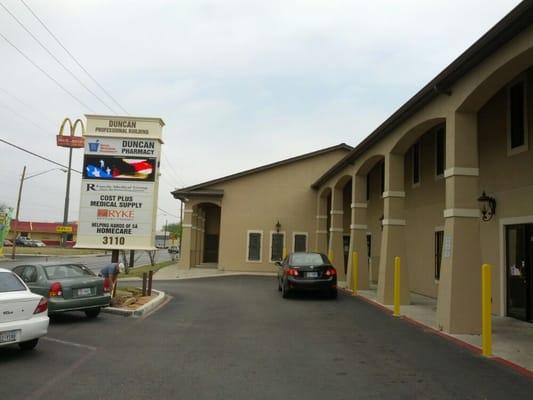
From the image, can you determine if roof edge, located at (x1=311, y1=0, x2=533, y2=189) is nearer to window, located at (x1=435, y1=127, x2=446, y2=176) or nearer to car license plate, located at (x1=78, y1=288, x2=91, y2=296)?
window, located at (x1=435, y1=127, x2=446, y2=176)

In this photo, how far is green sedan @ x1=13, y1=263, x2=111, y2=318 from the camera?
10945 mm

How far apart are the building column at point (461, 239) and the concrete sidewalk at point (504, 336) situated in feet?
1.43

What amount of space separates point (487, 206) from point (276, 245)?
19.3 meters

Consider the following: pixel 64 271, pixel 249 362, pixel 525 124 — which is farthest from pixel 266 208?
pixel 249 362

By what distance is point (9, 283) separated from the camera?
819cm

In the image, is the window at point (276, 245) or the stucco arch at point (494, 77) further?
the window at point (276, 245)

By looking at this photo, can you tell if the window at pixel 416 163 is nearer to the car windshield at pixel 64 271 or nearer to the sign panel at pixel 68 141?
the car windshield at pixel 64 271

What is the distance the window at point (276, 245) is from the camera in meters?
31.7

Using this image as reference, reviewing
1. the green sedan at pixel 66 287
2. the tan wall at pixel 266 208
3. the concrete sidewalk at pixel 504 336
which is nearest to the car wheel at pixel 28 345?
the green sedan at pixel 66 287

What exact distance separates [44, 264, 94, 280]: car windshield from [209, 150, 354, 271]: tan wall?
19267 mm

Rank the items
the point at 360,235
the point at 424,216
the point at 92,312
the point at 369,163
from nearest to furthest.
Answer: the point at 92,312 → the point at 424,216 → the point at 369,163 → the point at 360,235

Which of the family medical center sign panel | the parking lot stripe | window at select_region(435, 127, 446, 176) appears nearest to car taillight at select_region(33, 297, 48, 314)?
the parking lot stripe

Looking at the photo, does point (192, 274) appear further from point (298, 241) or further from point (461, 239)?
point (461, 239)

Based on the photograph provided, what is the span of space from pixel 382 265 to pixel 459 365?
8.08 m
